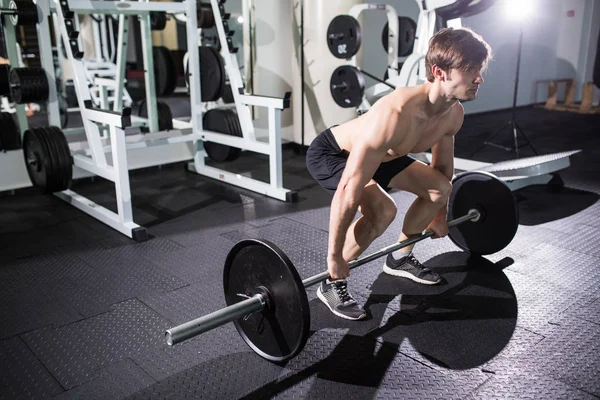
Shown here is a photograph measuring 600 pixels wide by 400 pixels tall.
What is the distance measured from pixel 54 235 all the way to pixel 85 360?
4.57 feet

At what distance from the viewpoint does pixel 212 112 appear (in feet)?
13.0

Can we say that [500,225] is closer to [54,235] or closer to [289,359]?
[289,359]

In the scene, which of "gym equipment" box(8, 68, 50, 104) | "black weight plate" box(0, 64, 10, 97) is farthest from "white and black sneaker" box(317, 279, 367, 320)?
"black weight plate" box(0, 64, 10, 97)

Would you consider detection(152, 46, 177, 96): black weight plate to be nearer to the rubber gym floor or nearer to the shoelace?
the rubber gym floor

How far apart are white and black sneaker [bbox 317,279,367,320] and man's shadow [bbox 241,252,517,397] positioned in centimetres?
3

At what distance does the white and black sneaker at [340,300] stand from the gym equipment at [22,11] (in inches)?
98.6

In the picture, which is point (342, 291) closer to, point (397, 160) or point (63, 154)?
point (397, 160)

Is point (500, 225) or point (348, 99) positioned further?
point (348, 99)

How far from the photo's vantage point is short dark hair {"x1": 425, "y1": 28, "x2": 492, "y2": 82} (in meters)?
1.58

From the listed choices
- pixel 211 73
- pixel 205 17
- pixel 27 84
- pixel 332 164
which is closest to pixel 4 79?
pixel 27 84

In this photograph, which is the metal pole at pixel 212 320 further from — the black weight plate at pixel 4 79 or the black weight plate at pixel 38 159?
the black weight plate at pixel 4 79

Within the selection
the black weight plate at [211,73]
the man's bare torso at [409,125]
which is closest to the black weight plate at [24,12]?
the black weight plate at [211,73]

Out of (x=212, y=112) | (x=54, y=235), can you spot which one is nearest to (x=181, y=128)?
(x=212, y=112)

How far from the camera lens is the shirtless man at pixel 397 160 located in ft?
5.33
